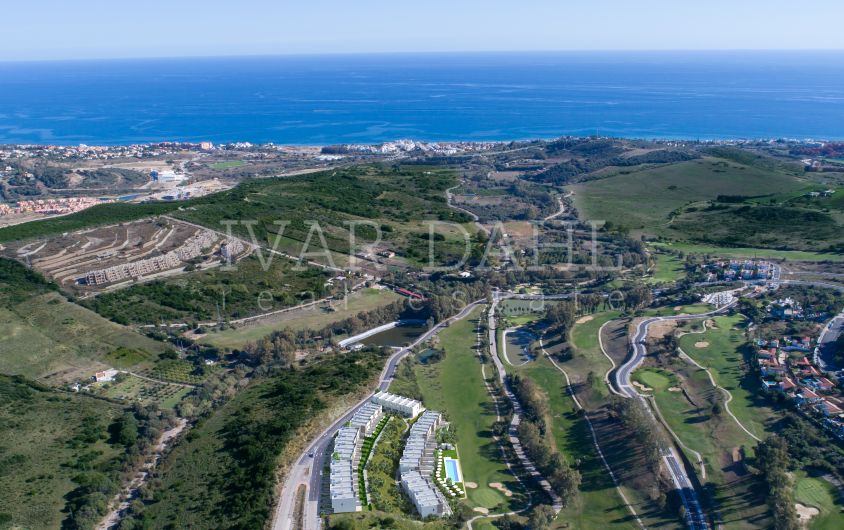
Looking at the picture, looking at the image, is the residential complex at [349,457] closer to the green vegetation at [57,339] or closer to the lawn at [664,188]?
the green vegetation at [57,339]

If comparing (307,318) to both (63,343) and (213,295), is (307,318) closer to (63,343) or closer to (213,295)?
(213,295)

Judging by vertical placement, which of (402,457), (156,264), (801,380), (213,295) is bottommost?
(402,457)

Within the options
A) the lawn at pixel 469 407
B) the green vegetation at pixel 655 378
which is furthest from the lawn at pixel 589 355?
the lawn at pixel 469 407

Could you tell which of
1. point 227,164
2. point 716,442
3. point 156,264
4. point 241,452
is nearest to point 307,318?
point 156,264

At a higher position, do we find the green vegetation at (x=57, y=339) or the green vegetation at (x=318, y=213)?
the green vegetation at (x=318, y=213)

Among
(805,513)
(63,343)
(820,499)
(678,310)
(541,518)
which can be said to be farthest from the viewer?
(678,310)

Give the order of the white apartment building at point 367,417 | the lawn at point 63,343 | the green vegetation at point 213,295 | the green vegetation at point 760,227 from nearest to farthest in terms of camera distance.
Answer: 1. the white apartment building at point 367,417
2. the lawn at point 63,343
3. the green vegetation at point 213,295
4. the green vegetation at point 760,227

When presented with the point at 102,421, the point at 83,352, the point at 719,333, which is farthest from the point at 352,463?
the point at 719,333

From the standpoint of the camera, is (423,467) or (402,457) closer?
(423,467)
